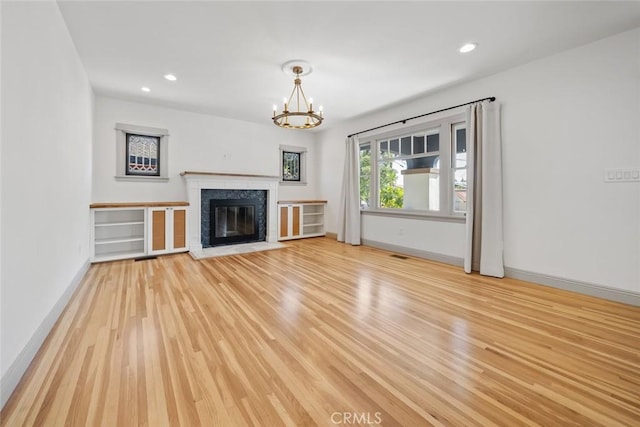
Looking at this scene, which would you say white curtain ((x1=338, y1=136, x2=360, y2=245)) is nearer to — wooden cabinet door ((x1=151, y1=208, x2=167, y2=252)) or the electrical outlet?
wooden cabinet door ((x1=151, y1=208, x2=167, y2=252))

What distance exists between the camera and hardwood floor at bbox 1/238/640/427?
4.40 feet

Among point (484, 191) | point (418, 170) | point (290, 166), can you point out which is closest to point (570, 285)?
point (484, 191)

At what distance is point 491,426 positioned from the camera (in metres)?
1.25

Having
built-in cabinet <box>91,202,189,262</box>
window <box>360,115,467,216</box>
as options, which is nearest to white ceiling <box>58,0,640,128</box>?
window <box>360,115,467,216</box>

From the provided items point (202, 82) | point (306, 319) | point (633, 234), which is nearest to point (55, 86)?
point (202, 82)

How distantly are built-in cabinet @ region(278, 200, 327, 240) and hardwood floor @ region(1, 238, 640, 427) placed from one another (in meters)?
3.17

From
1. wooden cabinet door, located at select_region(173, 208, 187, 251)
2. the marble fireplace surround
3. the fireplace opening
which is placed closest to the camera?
wooden cabinet door, located at select_region(173, 208, 187, 251)

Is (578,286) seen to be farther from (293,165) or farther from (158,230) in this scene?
(158,230)

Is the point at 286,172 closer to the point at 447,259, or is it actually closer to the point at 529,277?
the point at 447,259

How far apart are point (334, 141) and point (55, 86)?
5126 millimetres

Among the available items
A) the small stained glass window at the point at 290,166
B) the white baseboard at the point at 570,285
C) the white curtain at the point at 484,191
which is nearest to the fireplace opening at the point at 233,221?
the small stained glass window at the point at 290,166

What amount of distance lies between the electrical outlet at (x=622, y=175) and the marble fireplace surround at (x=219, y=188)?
5.18 m

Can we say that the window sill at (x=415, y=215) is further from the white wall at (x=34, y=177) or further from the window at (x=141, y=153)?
the white wall at (x=34, y=177)

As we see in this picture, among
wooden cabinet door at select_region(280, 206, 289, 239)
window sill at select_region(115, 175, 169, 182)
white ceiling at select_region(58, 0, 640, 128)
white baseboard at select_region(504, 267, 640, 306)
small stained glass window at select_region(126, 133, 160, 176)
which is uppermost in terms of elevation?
white ceiling at select_region(58, 0, 640, 128)
